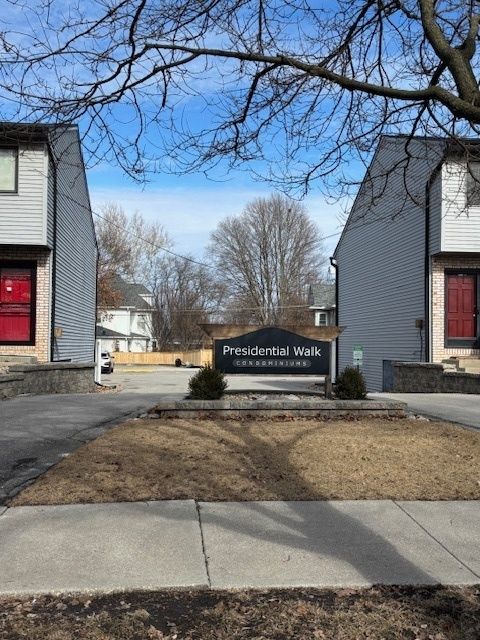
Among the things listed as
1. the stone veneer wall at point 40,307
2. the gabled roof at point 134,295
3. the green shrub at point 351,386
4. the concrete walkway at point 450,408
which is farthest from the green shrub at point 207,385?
the gabled roof at point 134,295

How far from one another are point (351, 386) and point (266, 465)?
4.16 m

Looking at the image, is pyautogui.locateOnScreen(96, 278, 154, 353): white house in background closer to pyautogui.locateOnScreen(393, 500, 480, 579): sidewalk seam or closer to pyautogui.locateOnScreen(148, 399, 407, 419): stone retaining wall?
pyautogui.locateOnScreen(148, 399, 407, 419): stone retaining wall

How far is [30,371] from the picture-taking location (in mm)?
16219

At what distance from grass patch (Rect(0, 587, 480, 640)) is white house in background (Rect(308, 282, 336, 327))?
47579 millimetres

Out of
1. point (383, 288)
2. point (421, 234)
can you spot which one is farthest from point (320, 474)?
point (383, 288)

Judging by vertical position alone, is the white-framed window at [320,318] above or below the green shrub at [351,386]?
above

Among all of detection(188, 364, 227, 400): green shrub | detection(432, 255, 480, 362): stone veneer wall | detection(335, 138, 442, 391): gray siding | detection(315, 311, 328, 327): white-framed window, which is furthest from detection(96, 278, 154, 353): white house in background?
detection(188, 364, 227, 400): green shrub

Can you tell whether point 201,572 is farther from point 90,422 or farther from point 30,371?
point 30,371

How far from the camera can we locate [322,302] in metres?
54.3

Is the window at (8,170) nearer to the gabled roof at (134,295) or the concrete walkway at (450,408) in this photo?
the concrete walkway at (450,408)

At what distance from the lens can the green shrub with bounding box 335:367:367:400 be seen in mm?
10586

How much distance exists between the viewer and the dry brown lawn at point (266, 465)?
5.83 metres

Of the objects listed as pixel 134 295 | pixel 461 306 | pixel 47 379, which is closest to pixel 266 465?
pixel 47 379

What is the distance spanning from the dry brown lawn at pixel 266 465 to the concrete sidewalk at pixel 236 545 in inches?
11.6
